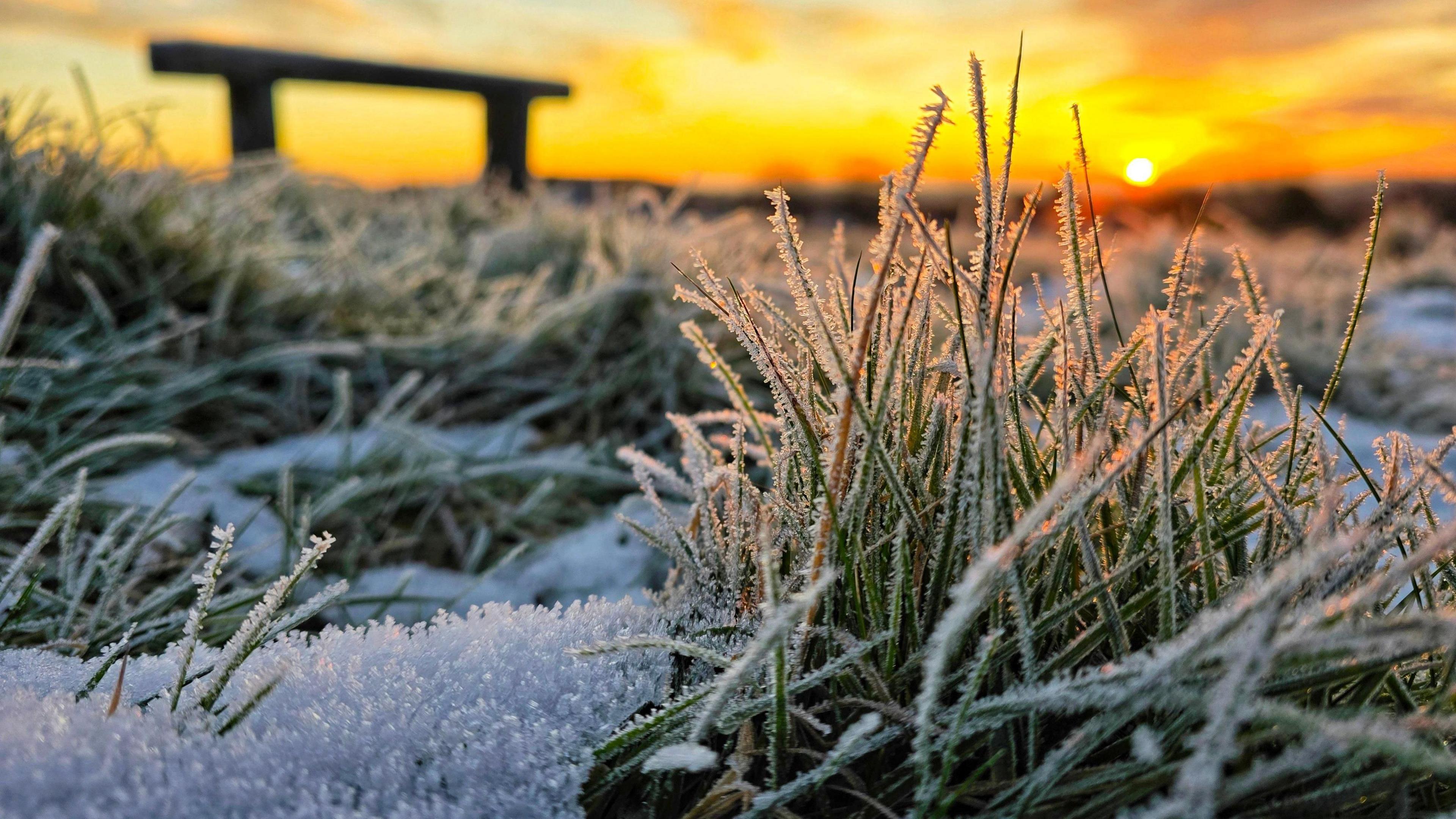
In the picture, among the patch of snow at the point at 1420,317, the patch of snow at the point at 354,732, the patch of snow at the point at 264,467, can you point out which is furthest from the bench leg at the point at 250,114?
the patch of snow at the point at 1420,317

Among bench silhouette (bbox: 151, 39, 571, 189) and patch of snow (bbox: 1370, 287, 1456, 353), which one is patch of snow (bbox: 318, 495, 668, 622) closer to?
patch of snow (bbox: 1370, 287, 1456, 353)

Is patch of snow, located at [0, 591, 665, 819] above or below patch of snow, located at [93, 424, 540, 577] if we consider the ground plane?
above

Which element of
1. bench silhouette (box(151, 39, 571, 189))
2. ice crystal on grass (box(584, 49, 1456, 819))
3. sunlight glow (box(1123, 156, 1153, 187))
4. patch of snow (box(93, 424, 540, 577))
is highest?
bench silhouette (box(151, 39, 571, 189))

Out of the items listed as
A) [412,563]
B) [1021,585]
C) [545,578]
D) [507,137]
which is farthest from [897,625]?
[507,137]

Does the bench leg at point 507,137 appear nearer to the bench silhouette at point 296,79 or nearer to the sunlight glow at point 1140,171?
the bench silhouette at point 296,79

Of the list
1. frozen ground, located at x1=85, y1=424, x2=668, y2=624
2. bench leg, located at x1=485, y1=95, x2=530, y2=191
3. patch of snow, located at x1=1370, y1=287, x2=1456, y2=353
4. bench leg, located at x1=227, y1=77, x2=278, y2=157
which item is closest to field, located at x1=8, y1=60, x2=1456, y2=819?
frozen ground, located at x1=85, y1=424, x2=668, y2=624

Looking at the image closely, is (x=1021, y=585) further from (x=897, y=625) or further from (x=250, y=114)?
(x=250, y=114)

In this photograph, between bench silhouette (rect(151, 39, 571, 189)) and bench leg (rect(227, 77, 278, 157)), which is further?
bench leg (rect(227, 77, 278, 157))

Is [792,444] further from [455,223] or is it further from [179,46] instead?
[179,46]
